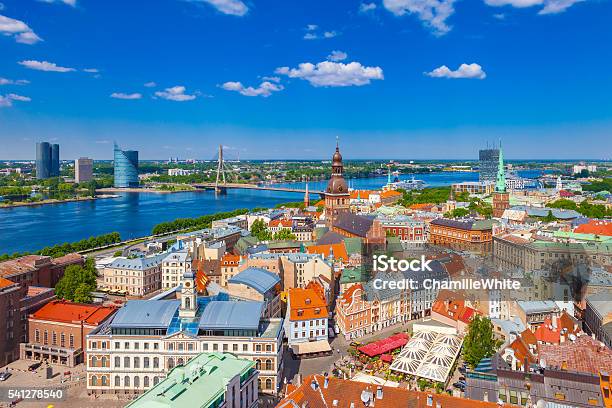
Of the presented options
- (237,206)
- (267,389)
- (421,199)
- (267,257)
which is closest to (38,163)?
(237,206)

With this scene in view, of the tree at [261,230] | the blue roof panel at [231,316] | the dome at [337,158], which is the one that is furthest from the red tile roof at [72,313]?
the dome at [337,158]

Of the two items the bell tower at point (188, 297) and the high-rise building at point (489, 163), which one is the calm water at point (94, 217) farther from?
the high-rise building at point (489, 163)

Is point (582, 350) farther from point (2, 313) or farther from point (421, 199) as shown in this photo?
point (421, 199)

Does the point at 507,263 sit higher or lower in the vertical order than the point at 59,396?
higher

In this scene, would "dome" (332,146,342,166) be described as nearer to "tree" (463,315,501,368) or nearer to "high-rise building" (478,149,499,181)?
"tree" (463,315,501,368)

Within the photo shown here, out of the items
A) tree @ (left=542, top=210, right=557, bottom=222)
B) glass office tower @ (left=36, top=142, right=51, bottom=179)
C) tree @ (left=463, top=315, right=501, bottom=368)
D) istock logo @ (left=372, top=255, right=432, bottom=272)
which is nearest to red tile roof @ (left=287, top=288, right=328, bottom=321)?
istock logo @ (left=372, top=255, right=432, bottom=272)

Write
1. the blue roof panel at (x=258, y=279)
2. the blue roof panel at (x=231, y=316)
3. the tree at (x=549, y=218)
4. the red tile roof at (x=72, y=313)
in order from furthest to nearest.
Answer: the tree at (x=549, y=218) → the blue roof panel at (x=258, y=279) → the red tile roof at (x=72, y=313) → the blue roof panel at (x=231, y=316)
